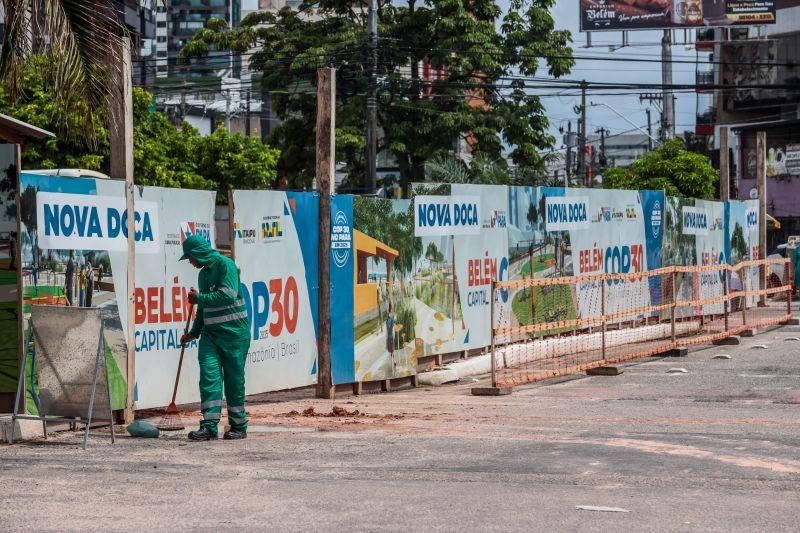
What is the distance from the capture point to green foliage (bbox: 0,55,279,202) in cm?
4156

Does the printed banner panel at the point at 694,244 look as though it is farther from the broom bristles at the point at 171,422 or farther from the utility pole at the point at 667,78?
the utility pole at the point at 667,78

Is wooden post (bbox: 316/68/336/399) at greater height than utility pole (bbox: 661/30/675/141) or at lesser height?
lesser

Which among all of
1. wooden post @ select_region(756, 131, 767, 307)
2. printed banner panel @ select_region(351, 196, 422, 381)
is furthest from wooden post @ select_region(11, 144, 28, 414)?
wooden post @ select_region(756, 131, 767, 307)

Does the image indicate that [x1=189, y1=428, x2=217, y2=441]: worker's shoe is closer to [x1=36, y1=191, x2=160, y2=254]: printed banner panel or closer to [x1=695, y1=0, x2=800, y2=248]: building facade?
[x1=36, y1=191, x2=160, y2=254]: printed banner panel

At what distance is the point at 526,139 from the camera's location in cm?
5153

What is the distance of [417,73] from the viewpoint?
5194 cm

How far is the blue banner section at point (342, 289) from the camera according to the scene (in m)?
14.9

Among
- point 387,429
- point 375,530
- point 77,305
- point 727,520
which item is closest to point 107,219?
A: point 77,305

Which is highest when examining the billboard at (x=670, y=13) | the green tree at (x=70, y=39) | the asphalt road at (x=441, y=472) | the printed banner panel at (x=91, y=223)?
the billboard at (x=670, y=13)

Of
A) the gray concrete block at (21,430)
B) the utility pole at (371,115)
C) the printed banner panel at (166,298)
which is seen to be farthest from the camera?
the utility pole at (371,115)

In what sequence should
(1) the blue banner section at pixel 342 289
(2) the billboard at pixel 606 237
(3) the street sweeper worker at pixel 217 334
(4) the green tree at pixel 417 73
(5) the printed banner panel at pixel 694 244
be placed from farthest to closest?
(4) the green tree at pixel 417 73
(5) the printed banner panel at pixel 694 244
(2) the billboard at pixel 606 237
(1) the blue banner section at pixel 342 289
(3) the street sweeper worker at pixel 217 334

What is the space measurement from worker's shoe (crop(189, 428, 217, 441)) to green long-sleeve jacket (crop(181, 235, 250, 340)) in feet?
2.68

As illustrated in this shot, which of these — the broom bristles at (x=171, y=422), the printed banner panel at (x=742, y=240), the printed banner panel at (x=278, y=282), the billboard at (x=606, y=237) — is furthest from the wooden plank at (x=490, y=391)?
the printed banner panel at (x=742, y=240)

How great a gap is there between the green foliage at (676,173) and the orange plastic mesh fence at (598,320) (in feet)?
83.6
